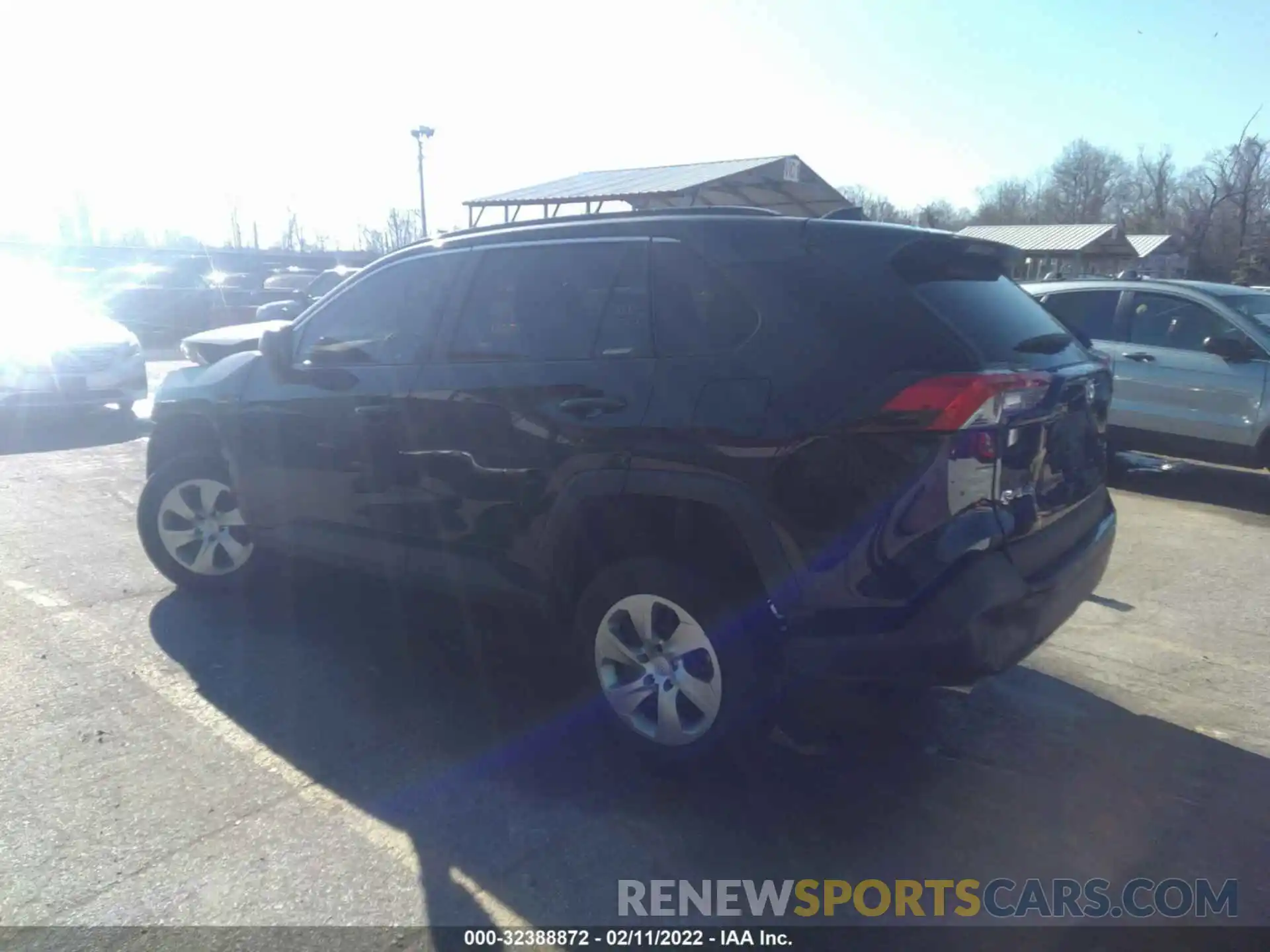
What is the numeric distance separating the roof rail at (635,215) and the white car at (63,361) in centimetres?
777

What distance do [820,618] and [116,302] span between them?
2266cm

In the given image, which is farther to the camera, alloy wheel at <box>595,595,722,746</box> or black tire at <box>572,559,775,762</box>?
alloy wheel at <box>595,595,722,746</box>

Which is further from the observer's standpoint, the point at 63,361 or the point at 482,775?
the point at 63,361

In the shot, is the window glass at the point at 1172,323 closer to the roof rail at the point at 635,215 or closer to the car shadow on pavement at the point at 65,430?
the roof rail at the point at 635,215

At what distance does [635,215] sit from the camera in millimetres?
3689

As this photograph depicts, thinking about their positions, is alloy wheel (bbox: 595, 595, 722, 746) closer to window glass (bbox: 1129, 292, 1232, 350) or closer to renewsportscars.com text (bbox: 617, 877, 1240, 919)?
renewsportscars.com text (bbox: 617, 877, 1240, 919)

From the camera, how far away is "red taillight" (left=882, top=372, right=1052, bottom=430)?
9.05 feet

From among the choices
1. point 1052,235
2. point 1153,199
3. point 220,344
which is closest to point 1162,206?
point 1153,199

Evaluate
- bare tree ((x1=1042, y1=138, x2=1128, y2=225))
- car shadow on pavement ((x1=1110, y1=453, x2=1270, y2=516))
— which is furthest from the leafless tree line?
car shadow on pavement ((x1=1110, y1=453, x2=1270, y2=516))

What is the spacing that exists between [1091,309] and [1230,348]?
50.7 inches

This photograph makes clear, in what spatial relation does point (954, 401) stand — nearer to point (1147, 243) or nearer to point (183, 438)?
point (183, 438)

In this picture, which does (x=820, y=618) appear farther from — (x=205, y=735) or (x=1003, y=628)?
(x=205, y=735)

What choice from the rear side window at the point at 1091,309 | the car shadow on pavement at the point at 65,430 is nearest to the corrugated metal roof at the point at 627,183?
the rear side window at the point at 1091,309

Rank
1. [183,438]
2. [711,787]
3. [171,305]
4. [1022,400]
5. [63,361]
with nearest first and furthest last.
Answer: [1022,400] < [711,787] < [183,438] < [63,361] < [171,305]
